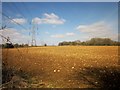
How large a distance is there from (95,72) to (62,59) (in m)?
1.04

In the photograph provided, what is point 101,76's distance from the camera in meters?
3.23

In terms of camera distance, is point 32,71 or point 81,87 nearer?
point 81,87

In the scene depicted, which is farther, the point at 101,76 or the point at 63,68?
the point at 63,68

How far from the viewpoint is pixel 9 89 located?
270 cm

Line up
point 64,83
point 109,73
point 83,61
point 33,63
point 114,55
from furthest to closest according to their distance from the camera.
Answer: point 114,55 → point 83,61 → point 33,63 → point 109,73 → point 64,83

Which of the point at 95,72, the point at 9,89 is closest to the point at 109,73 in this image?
the point at 95,72

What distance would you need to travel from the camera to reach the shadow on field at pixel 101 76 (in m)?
2.95

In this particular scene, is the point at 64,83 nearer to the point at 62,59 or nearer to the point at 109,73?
the point at 109,73

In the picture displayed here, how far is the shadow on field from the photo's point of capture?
9.66 feet

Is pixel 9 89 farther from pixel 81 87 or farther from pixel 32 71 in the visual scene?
pixel 81 87

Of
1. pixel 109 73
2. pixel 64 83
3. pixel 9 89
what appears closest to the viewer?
pixel 9 89

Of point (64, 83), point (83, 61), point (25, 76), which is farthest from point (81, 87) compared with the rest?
point (83, 61)

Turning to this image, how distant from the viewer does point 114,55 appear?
183 inches

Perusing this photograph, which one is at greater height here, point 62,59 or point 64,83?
point 62,59
